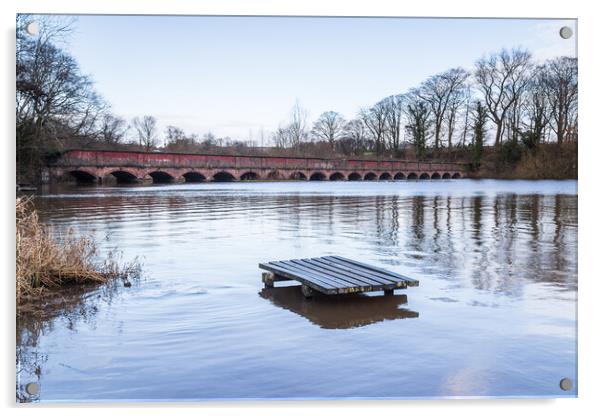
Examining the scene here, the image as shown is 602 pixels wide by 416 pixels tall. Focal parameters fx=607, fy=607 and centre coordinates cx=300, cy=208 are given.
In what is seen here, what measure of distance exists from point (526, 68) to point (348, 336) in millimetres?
4626

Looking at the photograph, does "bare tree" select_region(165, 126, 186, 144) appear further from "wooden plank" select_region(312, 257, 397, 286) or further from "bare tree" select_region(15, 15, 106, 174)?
"wooden plank" select_region(312, 257, 397, 286)

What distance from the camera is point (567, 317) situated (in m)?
6.25

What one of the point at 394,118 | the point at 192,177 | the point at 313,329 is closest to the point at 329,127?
the point at 394,118

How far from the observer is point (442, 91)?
10320 millimetres

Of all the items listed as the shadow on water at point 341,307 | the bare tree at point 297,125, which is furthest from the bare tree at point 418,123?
the shadow on water at point 341,307

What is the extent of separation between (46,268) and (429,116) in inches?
271

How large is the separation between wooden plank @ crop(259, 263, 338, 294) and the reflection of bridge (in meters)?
6.28

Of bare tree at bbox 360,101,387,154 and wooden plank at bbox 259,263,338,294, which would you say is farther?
bare tree at bbox 360,101,387,154

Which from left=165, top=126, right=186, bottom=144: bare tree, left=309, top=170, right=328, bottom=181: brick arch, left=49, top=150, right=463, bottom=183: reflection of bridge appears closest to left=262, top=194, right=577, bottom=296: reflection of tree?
left=49, top=150, right=463, bottom=183: reflection of bridge

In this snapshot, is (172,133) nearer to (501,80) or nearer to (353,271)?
(501,80)

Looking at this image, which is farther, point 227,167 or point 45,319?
point 227,167

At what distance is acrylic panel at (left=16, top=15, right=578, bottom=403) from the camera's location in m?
5.05

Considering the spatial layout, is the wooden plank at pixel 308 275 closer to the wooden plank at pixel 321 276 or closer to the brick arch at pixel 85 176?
the wooden plank at pixel 321 276

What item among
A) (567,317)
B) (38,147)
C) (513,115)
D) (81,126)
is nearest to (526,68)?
(513,115)
